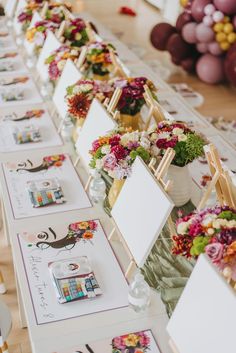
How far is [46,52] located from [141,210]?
230 cm

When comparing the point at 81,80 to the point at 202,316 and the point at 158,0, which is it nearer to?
the point at 202,316

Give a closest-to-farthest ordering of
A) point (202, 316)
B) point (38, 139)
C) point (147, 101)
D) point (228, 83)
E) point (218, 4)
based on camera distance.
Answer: point (202, 316), point (147, 101), point (38, 139), point (218, 4), point (228, 83)

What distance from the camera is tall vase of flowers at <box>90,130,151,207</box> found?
235 centimetres

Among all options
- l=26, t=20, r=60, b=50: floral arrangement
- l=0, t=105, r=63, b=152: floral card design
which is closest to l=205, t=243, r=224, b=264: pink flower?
l=0, t=105, r=63, b=152: floral card design

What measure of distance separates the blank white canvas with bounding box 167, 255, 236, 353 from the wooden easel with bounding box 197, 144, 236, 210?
546 mm

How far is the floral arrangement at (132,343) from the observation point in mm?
1910

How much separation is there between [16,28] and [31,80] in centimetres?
128

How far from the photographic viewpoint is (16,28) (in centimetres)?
522

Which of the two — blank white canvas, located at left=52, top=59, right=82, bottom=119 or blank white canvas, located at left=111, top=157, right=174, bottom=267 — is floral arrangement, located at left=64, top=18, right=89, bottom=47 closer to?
blank white canvas, located at left=52, top=59, right=82, bottom=119

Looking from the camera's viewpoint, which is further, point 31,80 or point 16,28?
point 16,28

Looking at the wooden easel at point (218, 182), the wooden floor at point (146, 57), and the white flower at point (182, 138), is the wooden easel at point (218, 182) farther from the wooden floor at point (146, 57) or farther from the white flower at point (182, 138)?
the wooden floor at point (146, 57)

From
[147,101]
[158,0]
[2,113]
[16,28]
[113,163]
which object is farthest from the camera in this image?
[158,0]

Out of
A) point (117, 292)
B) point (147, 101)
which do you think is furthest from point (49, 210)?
point (147, 101)

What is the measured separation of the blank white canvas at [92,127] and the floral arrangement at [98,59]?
2.66 ft
